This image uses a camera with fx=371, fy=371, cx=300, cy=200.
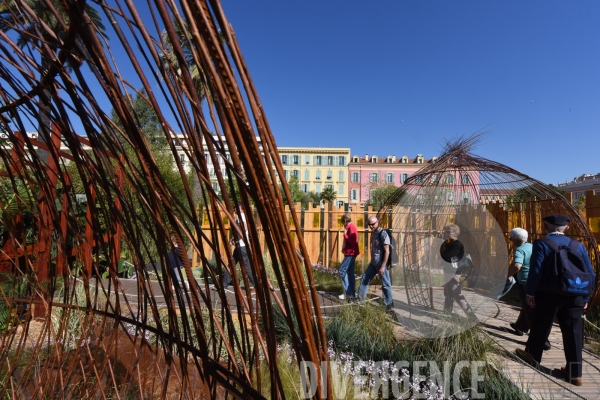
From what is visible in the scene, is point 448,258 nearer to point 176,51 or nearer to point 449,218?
point 449,218

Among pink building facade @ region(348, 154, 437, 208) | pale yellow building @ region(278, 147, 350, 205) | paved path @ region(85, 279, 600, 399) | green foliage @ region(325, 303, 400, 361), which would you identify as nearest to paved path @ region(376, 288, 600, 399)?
paved path @ region(85, 279, 600, 399)

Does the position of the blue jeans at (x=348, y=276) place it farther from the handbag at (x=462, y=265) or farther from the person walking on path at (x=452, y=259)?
the handbag at (x=462, y=265)

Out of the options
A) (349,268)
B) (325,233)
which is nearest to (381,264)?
(349,268)

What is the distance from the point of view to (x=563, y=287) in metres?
3.16

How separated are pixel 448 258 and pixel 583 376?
1999mm

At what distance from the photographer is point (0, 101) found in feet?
4.36

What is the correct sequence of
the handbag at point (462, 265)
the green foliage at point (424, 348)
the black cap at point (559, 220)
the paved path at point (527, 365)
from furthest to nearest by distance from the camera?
1. the handbag at point (462, 265)
2. the black cap at point (559, 220)
3. the paved path at point (527, 365)
4. the green foliage at point (424, 348)

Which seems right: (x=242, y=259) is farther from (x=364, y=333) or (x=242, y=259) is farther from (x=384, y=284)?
(x=384, y=284)

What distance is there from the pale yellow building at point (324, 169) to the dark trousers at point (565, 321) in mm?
57592

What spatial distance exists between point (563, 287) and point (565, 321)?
0.38 m

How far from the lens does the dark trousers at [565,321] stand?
3.23 meters

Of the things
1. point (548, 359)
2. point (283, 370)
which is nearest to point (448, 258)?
point (548, 359)

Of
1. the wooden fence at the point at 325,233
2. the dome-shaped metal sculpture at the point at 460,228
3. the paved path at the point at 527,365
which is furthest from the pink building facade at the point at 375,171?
the paved path at the point at 527,365

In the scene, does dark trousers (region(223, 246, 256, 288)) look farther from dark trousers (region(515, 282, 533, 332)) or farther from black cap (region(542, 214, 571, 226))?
dark trousers (region(515, 282, 533, 332))
